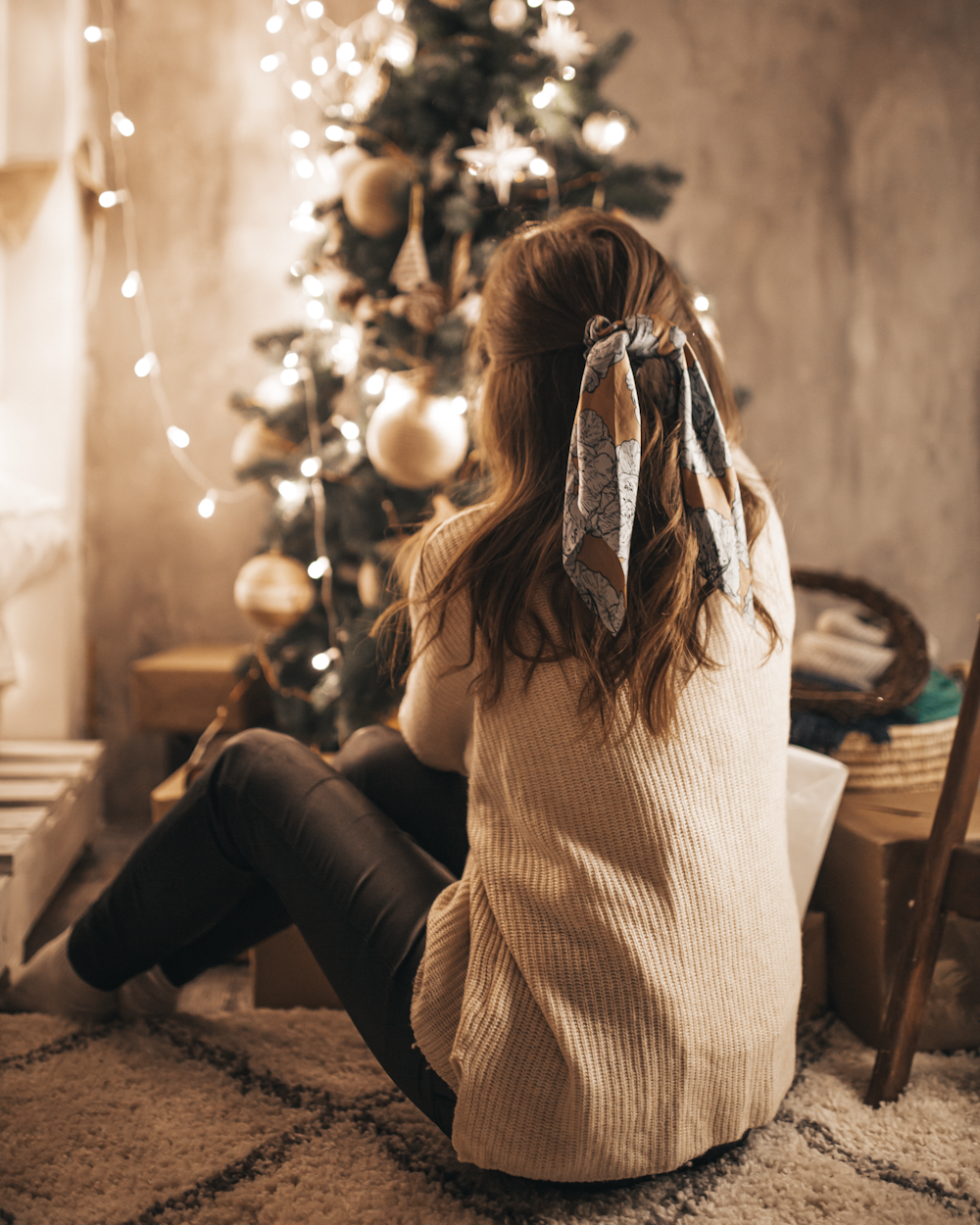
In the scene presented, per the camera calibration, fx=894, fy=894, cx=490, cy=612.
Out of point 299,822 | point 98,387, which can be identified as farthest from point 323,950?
point 98,387

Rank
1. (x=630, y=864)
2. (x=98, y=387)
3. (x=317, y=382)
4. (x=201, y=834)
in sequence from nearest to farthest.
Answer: (x=630, y=864) < (x=201, y=834) < (x=317, y=382) < (x=98, y=387)

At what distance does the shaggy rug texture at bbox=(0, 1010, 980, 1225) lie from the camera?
81 centimetres

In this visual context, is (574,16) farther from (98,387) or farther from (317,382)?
(98,387)

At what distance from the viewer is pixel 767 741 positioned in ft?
2.54

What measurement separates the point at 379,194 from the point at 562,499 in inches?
36.8

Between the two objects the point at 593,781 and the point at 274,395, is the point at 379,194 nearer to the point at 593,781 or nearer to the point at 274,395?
the point at 274,395

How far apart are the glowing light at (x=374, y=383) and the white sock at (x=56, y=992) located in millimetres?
A: 944

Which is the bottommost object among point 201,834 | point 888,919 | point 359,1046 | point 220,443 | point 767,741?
point 359,1046

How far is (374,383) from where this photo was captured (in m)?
1.53

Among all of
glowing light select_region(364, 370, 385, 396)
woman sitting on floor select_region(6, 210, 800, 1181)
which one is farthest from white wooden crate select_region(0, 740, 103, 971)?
glowing light select_region(364, 370, 385, 396)

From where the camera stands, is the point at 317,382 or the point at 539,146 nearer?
the point at 539,146

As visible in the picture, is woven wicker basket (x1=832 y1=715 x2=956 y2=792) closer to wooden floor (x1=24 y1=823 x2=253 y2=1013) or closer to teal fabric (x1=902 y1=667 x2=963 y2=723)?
teal fabric (x1=902 y1=667 x2=963 y2=723)

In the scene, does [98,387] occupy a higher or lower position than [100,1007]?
higher

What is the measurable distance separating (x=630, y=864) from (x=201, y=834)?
1.60ft
